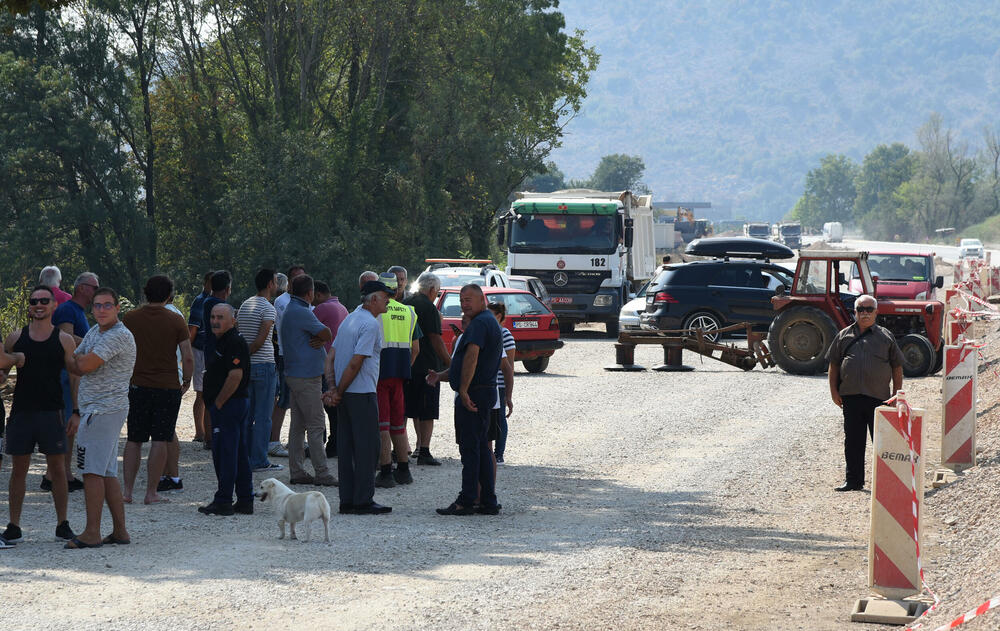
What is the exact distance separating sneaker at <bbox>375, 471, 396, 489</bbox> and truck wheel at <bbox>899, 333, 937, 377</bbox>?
11937 mm

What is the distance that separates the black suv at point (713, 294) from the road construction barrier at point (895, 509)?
16.6 metres

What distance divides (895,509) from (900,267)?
86.3 ft

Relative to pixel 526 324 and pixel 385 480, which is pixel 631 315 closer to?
pixel 526 324

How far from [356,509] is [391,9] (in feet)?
109

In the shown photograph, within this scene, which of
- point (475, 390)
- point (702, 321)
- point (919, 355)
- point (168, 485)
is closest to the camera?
point (475, 390)

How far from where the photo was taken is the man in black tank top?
328 inches

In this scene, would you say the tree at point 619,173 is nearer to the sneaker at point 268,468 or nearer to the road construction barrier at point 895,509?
the sneaker at point 268,468

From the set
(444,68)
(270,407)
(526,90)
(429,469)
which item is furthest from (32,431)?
(526,90)

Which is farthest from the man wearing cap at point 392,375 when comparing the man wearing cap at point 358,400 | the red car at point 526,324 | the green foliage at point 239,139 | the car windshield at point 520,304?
the green foliage at point 239,139

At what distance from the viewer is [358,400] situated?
31.0 ft

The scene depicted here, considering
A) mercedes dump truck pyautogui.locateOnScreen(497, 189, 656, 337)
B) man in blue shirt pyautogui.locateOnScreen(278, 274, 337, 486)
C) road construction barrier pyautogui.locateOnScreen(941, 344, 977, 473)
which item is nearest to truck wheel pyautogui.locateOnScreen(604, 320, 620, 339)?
mercedes dump truck pyautogui.locateOnScreen(497, 189, 656, 337)

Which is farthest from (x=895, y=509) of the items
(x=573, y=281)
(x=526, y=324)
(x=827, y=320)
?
(x=573, y=281)

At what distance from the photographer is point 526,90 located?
181ft

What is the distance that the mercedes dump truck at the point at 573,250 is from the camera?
2964 centimetres
